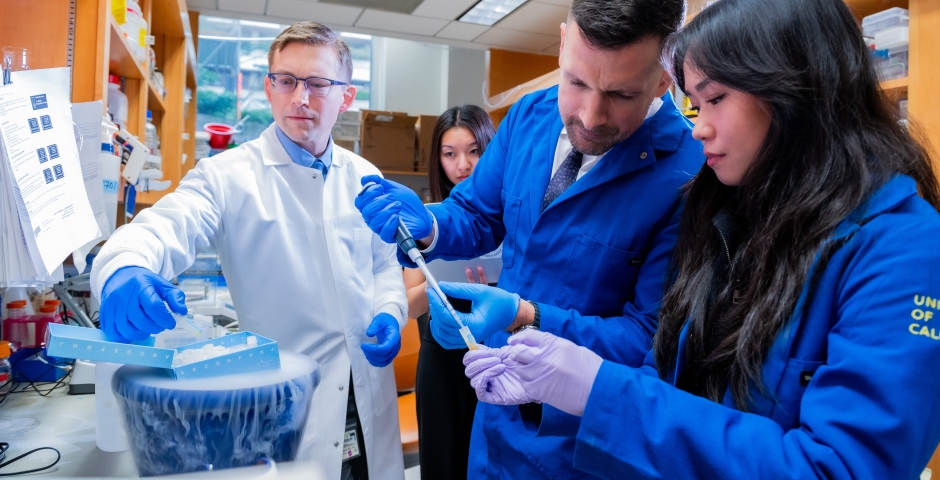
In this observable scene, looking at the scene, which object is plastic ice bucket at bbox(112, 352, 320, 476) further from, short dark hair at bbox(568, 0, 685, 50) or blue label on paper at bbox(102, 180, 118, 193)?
blue label on paper at bbox(102, 180, 118, 193)

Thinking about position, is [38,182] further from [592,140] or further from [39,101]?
[592,140]

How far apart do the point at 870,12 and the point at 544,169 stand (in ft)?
6.79

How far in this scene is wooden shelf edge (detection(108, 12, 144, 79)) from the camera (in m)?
1.62

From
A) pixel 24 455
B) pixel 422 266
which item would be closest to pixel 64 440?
pixel 24 455

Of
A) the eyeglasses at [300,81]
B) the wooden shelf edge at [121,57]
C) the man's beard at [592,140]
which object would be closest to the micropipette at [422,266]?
the man's beard at [592,140]

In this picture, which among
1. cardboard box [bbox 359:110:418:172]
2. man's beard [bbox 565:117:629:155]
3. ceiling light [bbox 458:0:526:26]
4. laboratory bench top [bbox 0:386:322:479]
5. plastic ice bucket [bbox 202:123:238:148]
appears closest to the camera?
laboratory bench top [bbox 0:386:322:479]

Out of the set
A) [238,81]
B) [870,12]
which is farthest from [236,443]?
[238,81]

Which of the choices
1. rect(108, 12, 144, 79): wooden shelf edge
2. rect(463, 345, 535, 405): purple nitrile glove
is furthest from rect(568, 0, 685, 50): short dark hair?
rect(108, 12, 144, 79): wooden shelf edge

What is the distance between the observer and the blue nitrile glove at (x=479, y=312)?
1.09m

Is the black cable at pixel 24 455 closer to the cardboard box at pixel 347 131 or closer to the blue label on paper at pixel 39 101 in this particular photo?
the blue label on paper at pixel 39 101

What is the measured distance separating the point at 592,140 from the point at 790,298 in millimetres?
561

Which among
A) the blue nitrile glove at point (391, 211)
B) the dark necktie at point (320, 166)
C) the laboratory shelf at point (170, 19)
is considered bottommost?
the blue nitrile glove at point (391, 211)

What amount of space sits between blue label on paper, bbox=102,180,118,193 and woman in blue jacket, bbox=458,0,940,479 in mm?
1423

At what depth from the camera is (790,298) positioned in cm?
73
